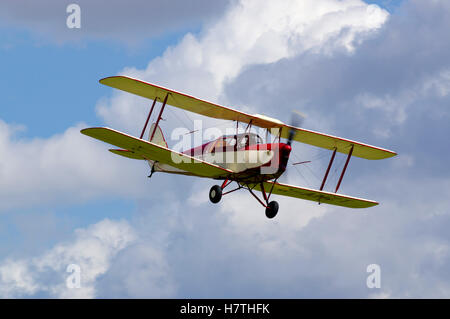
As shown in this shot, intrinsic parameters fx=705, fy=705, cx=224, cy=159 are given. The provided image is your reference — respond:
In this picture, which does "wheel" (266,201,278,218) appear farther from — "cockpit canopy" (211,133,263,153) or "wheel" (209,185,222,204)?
"cockpit canopy" (211,133,263,153)

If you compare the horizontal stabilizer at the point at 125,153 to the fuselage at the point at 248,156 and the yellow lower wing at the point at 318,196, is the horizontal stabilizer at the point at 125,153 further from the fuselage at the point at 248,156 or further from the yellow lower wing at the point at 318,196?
the yellow lower wing at the point at 318,196

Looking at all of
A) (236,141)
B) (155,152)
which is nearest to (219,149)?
(236,141)

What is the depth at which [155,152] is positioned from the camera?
2370 centimetres

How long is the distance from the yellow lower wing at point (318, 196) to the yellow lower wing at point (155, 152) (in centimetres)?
327

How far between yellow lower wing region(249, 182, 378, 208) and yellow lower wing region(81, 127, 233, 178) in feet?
10.7

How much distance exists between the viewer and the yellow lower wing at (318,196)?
27741 mm

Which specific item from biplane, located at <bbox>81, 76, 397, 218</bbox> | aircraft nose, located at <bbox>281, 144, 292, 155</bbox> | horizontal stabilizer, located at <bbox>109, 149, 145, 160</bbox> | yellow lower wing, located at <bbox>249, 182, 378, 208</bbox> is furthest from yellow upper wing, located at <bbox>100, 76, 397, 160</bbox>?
horizontal stabilizer, located at <bbox>109, 149, 145, 160</bbox>

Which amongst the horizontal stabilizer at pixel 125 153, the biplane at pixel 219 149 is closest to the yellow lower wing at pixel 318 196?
the biplane at pixel 219 149

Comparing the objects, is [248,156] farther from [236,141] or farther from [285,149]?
[285,149]

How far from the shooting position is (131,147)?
23531 mm

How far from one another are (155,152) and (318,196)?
7933 mm
